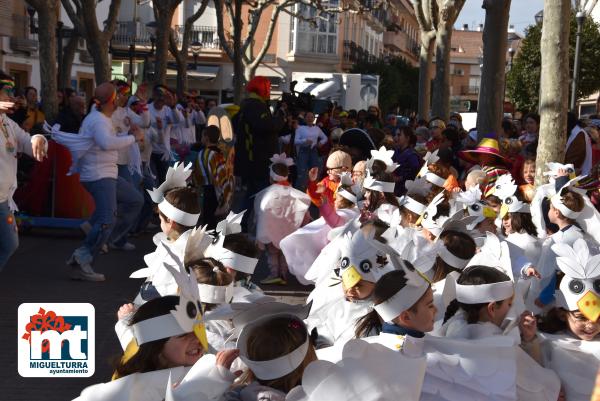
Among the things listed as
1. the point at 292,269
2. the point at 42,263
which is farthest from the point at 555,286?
the point at 42,263

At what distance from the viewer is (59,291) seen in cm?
978

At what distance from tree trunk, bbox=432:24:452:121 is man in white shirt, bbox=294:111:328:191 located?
190 inches

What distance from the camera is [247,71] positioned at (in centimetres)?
4284

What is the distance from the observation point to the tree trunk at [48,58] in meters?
18.7

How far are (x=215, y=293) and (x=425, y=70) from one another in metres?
25.5

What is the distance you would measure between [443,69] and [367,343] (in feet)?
75.1

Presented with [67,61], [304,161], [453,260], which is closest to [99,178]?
[453,260]

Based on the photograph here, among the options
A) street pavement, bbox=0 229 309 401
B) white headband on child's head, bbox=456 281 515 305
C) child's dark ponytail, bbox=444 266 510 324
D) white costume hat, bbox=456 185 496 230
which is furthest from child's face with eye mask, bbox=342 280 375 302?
white costume hat, bbox=456 185 496 230

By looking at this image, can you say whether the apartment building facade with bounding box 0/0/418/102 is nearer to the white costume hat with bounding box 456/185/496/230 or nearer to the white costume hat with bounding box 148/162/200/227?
the white costume hat with bounding box 456/185/496/230

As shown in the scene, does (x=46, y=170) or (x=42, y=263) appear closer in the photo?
(x=42, y=263)

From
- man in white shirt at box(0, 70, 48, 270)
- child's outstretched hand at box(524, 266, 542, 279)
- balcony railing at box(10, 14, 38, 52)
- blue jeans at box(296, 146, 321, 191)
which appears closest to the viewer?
child's outstretched hand at box(524, 266, 542, 279)

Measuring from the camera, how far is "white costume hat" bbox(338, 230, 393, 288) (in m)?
5.50

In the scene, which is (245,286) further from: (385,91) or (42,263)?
(385,91)

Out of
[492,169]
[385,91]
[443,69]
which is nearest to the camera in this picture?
[492,169]
